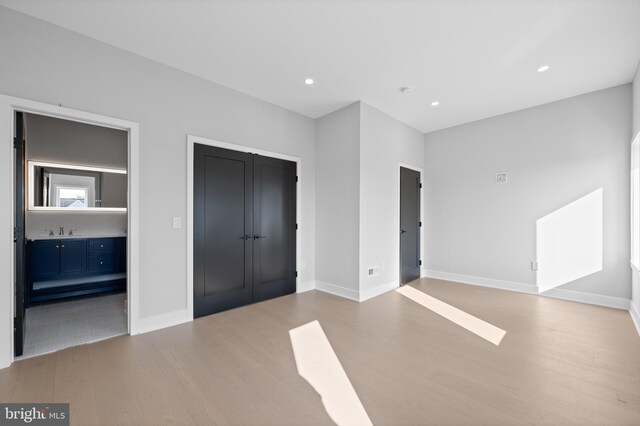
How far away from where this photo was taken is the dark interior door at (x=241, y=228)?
3385 millimetres

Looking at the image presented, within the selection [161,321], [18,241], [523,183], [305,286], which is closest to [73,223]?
[18,241]

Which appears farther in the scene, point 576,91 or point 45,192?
point 45,192

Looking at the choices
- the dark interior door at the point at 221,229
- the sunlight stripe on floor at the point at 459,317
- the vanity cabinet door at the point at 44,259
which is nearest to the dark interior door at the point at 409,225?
the sunlight stripe on floor at the point at 459,317

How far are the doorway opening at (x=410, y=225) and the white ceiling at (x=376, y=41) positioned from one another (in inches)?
69.8

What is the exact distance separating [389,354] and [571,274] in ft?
11.7

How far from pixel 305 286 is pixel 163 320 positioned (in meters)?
2.18

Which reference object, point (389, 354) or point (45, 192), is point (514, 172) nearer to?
point (389, 354)

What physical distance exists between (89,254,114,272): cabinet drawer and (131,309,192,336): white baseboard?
223 centimetres

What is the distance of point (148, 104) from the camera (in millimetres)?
2969

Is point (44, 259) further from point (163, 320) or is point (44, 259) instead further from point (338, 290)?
point (338, 290)

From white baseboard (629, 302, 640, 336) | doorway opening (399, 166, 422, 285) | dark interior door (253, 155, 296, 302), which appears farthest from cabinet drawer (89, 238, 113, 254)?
white baseboard (629, 302, 640, 336)

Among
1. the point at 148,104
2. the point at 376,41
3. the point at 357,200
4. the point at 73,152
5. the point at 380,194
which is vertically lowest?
the point at 357,200

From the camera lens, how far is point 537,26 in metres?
2.48

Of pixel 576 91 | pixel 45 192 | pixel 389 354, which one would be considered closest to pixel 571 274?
pixel 576 91
